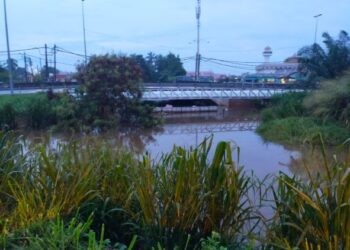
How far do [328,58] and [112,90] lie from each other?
8.78 meters

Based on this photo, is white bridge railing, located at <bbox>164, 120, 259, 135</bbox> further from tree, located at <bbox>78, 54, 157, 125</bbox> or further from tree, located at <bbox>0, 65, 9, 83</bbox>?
tree, located at <bbox>0, 65, 9, 83</bbox>

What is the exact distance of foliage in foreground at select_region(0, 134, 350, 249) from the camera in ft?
5.67

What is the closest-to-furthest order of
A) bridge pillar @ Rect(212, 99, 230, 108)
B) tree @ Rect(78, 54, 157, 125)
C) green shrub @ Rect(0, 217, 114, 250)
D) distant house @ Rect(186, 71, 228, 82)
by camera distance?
1. green shrub @ Rect(0, 217, 114, 250)
2. tree @ Rect(78, 54, 157, 125)
3. bridge pillar @ Rect(212, 99, 230, 108)
4. distant house @ Rect(186, 71, 228, 82)

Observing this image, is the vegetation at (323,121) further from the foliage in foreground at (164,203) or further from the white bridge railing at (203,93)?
the foliage in foreground at (164,203)

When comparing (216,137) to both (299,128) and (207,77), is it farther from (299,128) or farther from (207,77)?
(207,77)

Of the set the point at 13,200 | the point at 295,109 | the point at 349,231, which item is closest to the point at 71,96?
the point at 295,109

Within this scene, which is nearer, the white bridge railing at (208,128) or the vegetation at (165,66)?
the white bridge railing at (208,128)

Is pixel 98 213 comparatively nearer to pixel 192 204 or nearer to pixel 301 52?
pixel 192 204

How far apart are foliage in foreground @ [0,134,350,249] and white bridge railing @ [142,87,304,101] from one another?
12.3m

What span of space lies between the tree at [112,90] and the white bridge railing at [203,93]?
3572 mm

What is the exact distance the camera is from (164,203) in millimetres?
2154

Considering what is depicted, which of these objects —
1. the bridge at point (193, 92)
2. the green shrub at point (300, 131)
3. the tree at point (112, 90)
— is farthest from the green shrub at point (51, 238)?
the bridge at point (193, 92)

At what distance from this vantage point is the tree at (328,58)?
46.3 feet

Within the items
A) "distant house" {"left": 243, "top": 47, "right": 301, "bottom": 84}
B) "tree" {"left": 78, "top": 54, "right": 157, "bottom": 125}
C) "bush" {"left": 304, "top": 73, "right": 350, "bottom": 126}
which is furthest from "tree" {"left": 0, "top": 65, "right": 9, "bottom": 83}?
"bush" {"left": 304, "top": 73, "right": 350, "bottom": 126}
